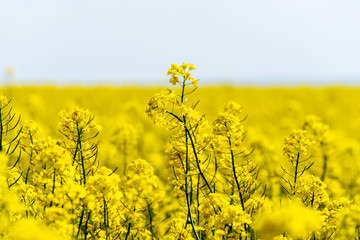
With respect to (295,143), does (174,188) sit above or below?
below

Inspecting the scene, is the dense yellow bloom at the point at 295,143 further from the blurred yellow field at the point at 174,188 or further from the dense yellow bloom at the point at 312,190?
the dense yellow bloom at the point at 312,190

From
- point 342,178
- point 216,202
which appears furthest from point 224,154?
point 342,178

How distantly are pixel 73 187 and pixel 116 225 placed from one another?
724 mm

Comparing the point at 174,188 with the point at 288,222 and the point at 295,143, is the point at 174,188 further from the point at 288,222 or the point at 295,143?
the point at 288,222

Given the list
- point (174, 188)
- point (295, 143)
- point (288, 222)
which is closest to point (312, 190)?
point (295, 143)

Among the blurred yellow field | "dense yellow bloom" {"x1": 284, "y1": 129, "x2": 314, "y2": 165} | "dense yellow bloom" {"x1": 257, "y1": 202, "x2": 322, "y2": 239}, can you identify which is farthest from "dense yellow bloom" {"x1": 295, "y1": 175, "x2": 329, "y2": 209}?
"dense yellow bloom" {"x1": 257, "y1": 202, "x2": 322, "y2": 239}

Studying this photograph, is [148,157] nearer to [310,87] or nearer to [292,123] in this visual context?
[292,123]

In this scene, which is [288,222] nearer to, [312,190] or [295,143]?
[312,190]

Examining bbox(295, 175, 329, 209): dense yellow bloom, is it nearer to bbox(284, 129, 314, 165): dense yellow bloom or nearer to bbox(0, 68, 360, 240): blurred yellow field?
bbox(0, 68, 360, 240): blurred yellow field

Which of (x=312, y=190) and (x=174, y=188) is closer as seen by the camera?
(x=312, y=190)

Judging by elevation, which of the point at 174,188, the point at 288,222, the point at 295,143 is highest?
the point at 295,143

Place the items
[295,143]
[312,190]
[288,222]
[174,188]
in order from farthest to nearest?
[295,143] → [174,188] → [312,190] → [288,222]

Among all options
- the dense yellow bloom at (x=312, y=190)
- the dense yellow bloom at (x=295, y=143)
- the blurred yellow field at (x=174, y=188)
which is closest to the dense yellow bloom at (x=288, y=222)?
the blurred yellow field at (x=174, y=188)

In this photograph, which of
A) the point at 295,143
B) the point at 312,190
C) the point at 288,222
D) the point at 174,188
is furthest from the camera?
the point at 295,143
